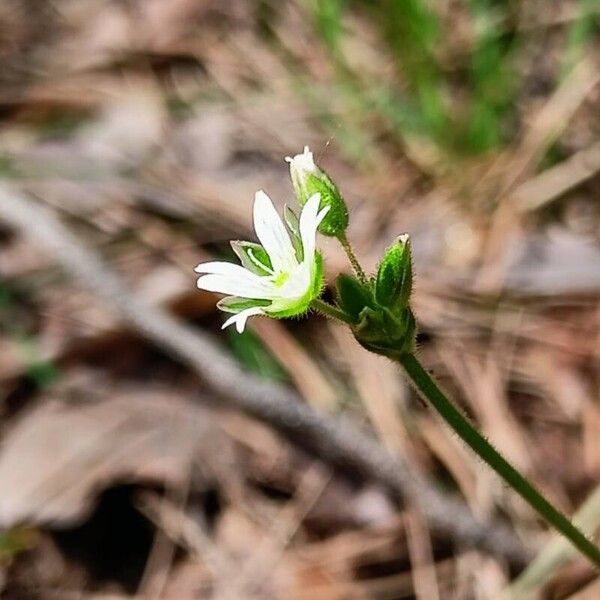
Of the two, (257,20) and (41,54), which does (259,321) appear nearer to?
(257,20)

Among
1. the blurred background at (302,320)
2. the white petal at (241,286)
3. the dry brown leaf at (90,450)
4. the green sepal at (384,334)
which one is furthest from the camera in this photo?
the dry brown leaf at (90,450)

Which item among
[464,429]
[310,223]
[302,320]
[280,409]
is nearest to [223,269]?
[310,223]

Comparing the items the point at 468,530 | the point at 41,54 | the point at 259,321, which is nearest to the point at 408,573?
the point at 468,530

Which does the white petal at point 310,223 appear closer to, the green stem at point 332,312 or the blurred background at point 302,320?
the green stem at point 332,312

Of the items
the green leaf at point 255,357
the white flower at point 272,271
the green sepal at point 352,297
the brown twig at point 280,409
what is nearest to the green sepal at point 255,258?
the white flower at point 272,271

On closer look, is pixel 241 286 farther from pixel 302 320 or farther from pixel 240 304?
pixel 302 320

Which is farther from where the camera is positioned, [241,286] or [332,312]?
[241,286]
